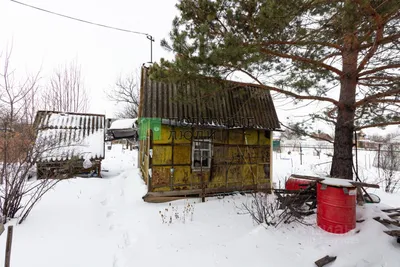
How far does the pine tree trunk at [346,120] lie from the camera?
4.32 m

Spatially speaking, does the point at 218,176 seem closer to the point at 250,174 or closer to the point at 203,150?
the point at 203,150

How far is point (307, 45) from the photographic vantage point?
4.07m

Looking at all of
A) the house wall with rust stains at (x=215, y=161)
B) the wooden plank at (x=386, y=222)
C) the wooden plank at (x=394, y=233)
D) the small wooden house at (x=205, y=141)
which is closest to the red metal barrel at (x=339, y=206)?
the wooden plank at (x=394, y=233)

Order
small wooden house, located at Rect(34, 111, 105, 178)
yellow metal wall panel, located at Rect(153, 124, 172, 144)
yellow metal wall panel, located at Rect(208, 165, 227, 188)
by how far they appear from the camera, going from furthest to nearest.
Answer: small wooden house, located at Rect(34, 111, 105, 178), yellow metal wall panel, located at Rect(208, 165, 227, 188), yellow metal wall panel, located at Rect(153, 124, 172, 144)

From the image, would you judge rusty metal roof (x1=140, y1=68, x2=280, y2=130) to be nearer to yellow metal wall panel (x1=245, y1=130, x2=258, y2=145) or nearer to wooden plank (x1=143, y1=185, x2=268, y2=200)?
yellow metal wall panel (x1=245, y1=130, x2=258, y2=145)

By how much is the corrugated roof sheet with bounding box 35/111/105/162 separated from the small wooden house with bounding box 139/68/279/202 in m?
4.52

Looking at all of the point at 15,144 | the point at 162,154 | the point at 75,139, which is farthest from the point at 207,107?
the point at 75,139

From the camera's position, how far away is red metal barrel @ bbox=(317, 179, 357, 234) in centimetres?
344

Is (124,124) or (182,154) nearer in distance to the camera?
(182,154)

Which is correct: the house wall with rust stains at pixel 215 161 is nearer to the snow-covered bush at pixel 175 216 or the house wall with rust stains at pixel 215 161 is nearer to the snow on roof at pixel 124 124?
the snow-covered bush at pixel 175 216

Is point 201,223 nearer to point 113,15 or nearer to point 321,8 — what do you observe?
point 321,8

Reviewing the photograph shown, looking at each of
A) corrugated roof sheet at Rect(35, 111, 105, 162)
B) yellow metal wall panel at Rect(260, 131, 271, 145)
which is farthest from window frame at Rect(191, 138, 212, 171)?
corrugated roof sheet at Rect(35, 111, 105, 162)

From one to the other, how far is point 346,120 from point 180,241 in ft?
14.5

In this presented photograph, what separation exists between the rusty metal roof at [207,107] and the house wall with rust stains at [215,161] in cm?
50
